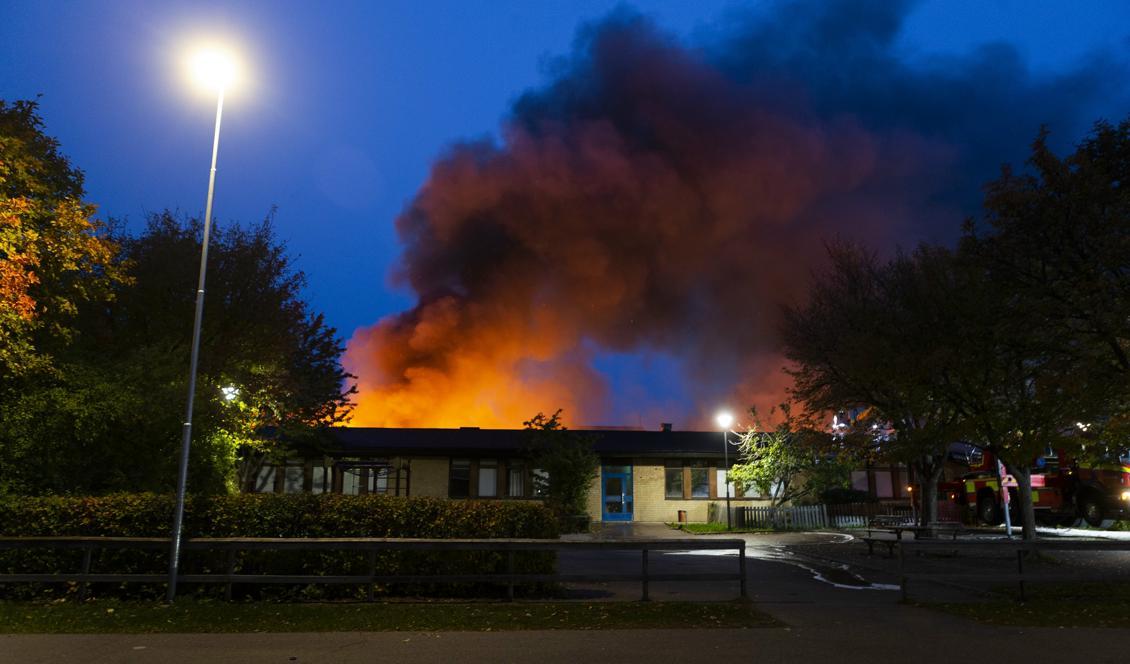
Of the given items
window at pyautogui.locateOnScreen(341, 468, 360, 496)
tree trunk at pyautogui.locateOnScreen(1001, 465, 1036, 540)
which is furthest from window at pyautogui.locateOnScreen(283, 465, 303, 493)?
tree trunk at pyautogui.locateOnScreen(1001, 465, 1036, 540)

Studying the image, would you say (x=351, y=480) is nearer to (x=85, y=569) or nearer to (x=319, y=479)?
(x=319, y=479)

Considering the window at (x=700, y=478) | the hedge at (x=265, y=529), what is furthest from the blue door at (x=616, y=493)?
the hedge at (x=265, y=529)

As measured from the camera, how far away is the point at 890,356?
Result: 54.2 feet

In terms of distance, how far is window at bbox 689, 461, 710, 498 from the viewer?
37531 mm

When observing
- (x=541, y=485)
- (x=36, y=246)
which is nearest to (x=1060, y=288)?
(x=36, y=246)

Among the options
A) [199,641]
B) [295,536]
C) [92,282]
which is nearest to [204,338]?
[92,282]

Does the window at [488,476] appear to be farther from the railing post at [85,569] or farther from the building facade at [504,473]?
the railing post at [85,569]

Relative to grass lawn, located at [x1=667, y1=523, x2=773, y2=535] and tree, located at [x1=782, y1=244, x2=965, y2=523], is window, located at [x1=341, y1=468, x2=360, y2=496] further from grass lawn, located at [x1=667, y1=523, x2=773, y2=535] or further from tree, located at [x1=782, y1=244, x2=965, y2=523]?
tree, located at [x1=782, y1=244, x2=965, y2=523]

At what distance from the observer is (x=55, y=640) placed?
28.0 ft

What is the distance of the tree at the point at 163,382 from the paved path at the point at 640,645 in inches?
208

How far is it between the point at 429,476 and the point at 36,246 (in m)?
25.3

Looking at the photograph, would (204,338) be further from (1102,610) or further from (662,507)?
(662,507)

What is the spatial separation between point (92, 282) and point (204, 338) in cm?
676

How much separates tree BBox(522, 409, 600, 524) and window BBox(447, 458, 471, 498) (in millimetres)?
5837
